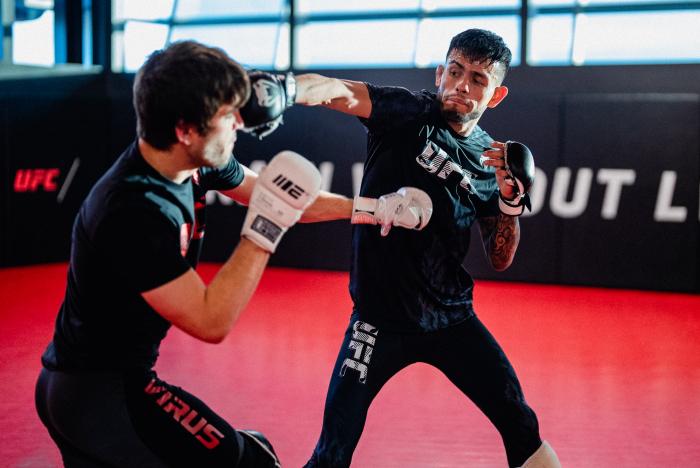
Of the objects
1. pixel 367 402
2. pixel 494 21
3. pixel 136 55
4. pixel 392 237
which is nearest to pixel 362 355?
pixel 367 402

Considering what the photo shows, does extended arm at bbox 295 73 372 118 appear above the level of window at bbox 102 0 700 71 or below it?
below

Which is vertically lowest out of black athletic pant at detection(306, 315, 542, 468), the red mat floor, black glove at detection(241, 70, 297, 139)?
the red mat floor

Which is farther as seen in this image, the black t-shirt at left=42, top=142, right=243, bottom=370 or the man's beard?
the man's beard

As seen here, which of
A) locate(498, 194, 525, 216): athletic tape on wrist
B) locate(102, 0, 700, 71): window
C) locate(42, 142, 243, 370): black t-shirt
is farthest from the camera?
locate(102, 0, 700, 71): window

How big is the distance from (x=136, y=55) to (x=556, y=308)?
17.9 ft

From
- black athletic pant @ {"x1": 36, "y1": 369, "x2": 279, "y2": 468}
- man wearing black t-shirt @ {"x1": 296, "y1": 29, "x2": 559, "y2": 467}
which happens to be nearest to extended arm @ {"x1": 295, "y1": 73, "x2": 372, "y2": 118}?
man wearing black t-shirt @ {"x1": 296, "y1": 29, "x2": 559, "y2": 467}

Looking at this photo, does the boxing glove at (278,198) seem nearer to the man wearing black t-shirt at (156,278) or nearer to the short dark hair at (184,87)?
the man wearing black t-shirt at (156,278)

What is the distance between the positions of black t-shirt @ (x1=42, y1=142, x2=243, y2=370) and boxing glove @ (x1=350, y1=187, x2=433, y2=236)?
54cm

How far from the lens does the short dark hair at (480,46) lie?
8.39ft

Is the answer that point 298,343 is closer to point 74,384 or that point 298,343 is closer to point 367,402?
point 367,402

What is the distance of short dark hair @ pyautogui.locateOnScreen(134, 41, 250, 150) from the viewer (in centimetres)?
167

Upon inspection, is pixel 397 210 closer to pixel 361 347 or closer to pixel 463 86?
pixel 361 347

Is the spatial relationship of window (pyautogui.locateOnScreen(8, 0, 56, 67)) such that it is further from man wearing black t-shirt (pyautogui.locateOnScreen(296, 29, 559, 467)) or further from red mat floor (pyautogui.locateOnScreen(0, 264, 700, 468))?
man wearing black t-shirt (pyautogui.locateOnScreen(296, 29, 559, 467))

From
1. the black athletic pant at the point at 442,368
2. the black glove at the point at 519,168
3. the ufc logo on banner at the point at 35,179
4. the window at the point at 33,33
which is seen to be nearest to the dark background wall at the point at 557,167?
the ufc logo on banner at the point at 35,179
